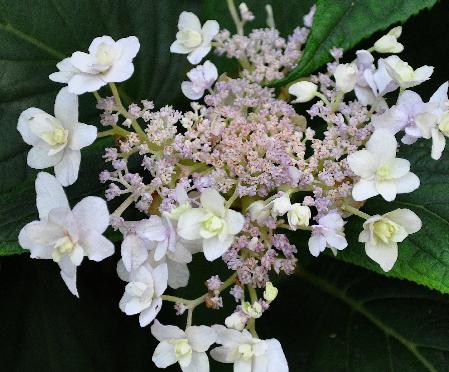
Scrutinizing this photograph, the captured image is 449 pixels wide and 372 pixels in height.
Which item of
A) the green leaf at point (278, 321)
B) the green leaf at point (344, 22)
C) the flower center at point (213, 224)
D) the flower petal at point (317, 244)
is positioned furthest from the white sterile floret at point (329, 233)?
the green leaf at point (278, 321)

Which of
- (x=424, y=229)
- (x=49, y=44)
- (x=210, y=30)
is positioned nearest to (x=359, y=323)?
(x=424, y=229)

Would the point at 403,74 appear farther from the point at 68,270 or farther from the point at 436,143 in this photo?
the point at 68,270

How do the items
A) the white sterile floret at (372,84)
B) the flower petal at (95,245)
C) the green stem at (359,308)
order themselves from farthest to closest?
the green stem at (359,308)
the white sterile floret at (372,84)
the flower petal at (95,245)

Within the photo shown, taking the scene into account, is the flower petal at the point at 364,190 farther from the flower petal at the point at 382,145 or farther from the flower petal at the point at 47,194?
the flower petal at the point at 47,194

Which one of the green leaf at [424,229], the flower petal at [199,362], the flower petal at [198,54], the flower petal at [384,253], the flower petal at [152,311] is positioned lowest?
the green leaf at [424,229]

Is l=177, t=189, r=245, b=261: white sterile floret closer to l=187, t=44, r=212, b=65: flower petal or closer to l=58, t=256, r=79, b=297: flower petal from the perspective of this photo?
l=58, t=256, r=79, b=297: flower petal

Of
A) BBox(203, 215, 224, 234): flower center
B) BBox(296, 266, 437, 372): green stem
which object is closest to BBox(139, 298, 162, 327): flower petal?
BBox(203, 215, 224, 234): flower center

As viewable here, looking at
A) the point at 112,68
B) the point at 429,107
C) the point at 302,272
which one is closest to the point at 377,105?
the point at 429,107
